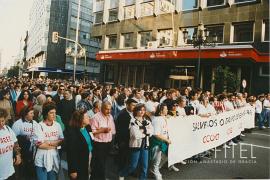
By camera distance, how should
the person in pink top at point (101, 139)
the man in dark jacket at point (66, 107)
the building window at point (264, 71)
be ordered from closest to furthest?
the person in pink top at point (101, 139), the man in dark jacket at point (66, 107), the building window at point (264, 71)

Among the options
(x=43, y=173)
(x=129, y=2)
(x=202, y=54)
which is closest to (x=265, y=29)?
(x=202, y=54)

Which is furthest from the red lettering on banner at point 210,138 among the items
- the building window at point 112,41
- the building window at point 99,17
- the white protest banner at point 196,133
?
the building window at point 99,17

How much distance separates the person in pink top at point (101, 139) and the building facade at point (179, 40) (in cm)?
1229

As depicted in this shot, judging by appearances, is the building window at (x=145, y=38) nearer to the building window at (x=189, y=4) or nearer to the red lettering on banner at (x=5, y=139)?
the building window at (x=189, y=4)

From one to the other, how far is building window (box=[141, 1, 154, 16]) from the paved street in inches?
841

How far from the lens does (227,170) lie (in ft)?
25.5

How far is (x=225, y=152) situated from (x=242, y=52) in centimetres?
1172

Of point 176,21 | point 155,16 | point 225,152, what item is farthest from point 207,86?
point 225,152

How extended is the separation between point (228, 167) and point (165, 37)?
69.1 ft

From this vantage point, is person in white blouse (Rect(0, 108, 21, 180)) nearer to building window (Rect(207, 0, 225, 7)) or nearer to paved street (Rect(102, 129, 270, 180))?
paved street (Rect(102, 129, 270, 180))

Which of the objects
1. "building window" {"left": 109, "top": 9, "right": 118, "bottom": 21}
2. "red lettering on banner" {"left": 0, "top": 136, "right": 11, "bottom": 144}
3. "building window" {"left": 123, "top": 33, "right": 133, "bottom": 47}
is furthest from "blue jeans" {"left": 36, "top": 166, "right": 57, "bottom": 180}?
"building window" {"left": 109, "top": 9, "right": 118, "bottom": 21}

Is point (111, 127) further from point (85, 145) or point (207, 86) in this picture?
point (207, 86)

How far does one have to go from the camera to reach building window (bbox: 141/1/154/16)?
2947cm

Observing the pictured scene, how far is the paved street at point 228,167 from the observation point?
7250 mm
